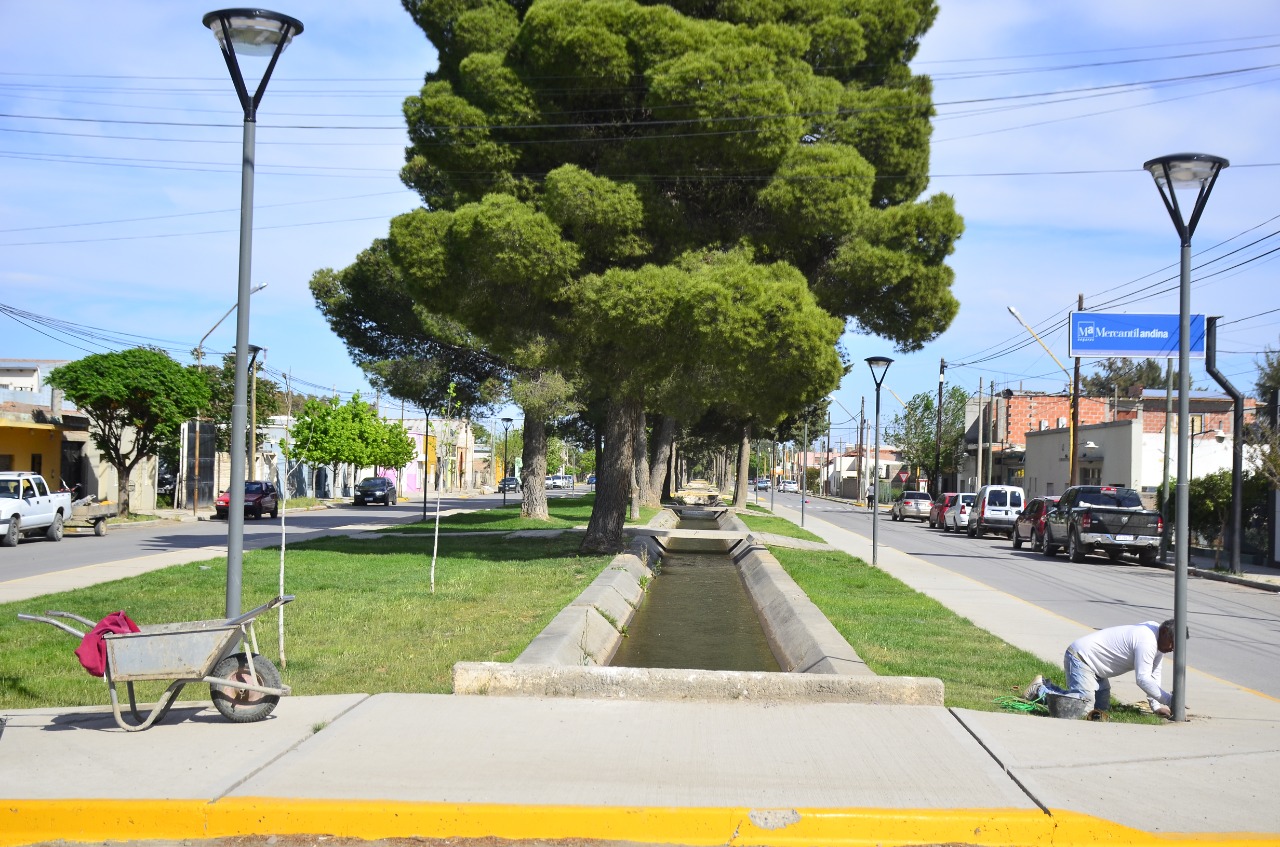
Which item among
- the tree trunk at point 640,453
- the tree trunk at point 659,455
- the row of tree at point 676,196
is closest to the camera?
the row of tree at point 676,196

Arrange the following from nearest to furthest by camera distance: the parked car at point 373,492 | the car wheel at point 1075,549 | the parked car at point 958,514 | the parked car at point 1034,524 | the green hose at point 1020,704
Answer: the green hose at point 1020,704 → the car wheel at point 1075,549 → the parked car at point 1034,524 → the parked car at point 958,514 → the parked car at point 373,492

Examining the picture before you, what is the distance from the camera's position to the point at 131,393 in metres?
35.8

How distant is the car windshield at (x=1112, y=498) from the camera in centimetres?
3030

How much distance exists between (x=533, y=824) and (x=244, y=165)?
5.84 metres

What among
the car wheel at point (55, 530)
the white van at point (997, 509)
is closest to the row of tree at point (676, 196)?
the car wheel at point (55, 530)

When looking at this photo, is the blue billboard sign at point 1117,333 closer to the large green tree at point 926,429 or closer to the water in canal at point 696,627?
the water in canal at point 696,627

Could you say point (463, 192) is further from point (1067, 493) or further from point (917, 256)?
point (1067, 493)

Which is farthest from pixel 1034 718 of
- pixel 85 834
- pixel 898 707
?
pixel 85 834

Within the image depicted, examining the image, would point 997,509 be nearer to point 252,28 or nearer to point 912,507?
point 912,507

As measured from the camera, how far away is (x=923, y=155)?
23.7 m

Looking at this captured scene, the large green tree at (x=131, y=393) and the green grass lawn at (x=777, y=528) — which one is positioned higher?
the large green tree at (x=131, y=393)

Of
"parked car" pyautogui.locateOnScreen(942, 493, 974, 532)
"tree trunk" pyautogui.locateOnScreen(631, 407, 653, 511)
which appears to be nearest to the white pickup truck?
"tree trunk" pyautogui.locateOnScreen(631, 407, 653, 511)

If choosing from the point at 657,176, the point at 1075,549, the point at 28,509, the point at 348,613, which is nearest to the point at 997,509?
the point at 1075,549

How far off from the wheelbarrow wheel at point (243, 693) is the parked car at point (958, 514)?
39790 millimetres
